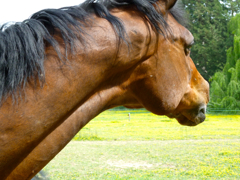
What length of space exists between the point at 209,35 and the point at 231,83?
14511 mm

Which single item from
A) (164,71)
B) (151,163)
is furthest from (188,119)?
(151,163)

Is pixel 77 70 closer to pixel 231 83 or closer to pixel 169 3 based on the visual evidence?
pixel 169 3

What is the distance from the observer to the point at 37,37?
3.46 feet

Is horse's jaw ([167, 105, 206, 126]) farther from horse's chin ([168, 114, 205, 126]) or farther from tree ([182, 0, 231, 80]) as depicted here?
tree ([182, 0, 231, 80])

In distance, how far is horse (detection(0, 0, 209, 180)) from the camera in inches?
39.2

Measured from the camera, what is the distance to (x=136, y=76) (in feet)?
4.40

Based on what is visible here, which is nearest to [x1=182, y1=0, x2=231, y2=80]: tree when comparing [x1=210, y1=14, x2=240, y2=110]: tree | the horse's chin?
[x1=210, y1=14, x2=240, y2=110]: tree

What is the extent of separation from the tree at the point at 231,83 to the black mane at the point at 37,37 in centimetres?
1929

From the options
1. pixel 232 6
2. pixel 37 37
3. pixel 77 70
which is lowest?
pixel 232 6

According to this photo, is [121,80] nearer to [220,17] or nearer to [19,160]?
[19,160]

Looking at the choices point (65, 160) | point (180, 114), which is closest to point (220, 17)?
point (65, 160)

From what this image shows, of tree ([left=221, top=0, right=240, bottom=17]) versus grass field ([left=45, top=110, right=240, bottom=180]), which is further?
tree ([left=221, top=0, right=240, bottom=17])

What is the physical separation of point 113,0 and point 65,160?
5.88m

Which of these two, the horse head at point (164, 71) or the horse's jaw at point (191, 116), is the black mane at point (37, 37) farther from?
the horse's jaw at point (191, 116)
